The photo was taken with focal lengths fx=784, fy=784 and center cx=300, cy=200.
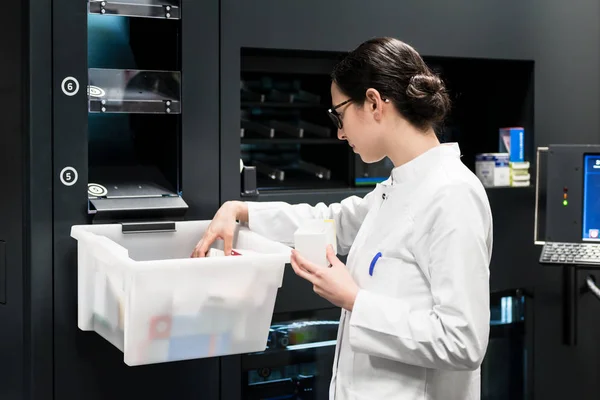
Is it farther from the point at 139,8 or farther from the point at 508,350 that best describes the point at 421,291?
the point at 508,350

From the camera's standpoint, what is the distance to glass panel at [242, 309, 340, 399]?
2.50 metres

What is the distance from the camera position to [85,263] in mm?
2002

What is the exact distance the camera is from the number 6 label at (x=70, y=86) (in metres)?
2.09

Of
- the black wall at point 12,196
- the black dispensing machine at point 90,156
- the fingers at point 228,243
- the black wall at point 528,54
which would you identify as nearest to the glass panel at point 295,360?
the black dispensing machine at point 90,156

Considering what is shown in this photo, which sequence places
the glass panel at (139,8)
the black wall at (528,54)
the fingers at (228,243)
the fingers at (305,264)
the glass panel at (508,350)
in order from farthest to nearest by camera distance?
the glass panel at (508,350)
the black wall at (528,54)
the glass panel at (139,8)
the fingers at (228,243)
the fingers at (305,264)

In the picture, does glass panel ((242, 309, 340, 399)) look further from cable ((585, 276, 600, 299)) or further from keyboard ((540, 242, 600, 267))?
cable ((585, 276, 600, 299))

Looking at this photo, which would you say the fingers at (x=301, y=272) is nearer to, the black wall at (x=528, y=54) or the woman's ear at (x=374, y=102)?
the woman's ear at (x=374, y=102)

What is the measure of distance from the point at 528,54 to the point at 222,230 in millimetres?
1461

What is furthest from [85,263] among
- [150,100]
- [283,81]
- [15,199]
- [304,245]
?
[283,81]

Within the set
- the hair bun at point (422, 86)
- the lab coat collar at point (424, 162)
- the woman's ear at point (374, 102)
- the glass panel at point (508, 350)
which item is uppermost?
the hair bun at point (422, 86)

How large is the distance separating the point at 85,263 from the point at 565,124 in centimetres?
189

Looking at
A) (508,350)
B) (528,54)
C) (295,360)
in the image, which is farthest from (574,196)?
(295,360)

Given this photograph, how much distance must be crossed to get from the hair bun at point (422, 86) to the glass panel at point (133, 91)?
853 millimetres

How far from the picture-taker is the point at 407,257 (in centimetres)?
161
